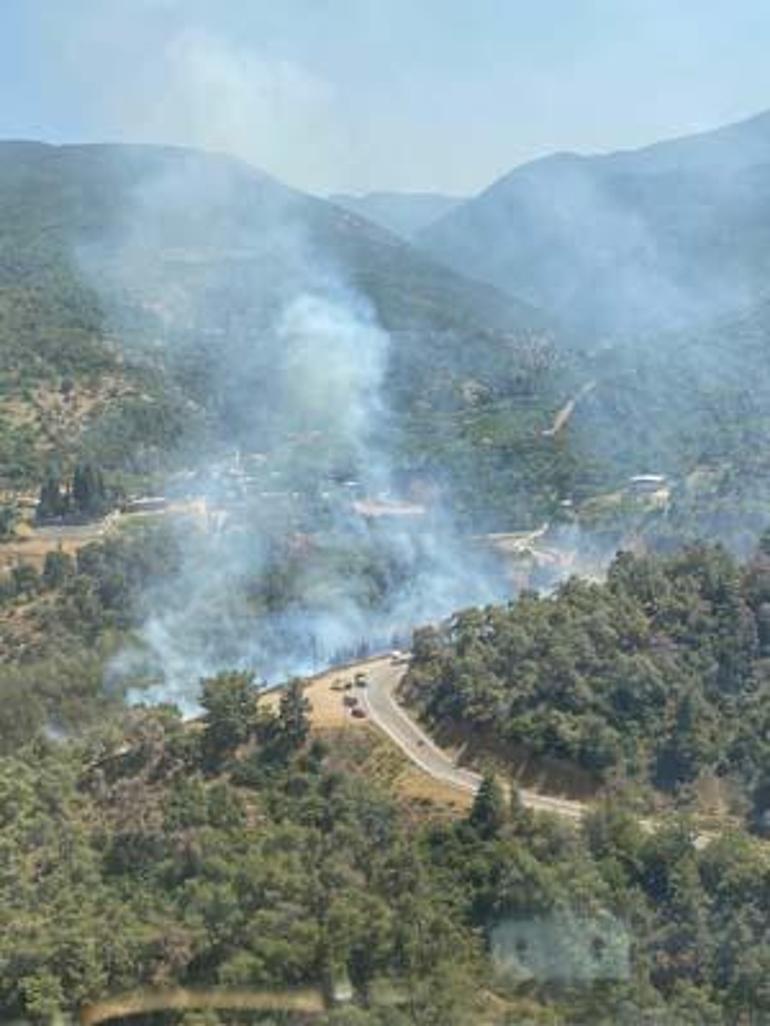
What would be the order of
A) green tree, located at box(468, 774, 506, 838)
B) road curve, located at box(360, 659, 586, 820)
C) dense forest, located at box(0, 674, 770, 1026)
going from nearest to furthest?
dense forest, located at box(0, 674, 770, 1026), green tree, located at box(468, 774, 506, 838), road curve, located at box(360, 659, 586, 820)

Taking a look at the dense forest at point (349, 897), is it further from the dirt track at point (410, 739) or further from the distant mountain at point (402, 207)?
the distant mountain at point (402, 207)

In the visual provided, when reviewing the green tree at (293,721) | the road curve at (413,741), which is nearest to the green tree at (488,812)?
the road curve at (413,741)

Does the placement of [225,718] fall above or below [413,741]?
above

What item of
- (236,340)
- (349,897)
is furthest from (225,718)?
(236,340)

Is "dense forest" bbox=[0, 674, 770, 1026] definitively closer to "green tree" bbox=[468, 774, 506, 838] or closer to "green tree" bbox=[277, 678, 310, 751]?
"green tree" bbox=[468, 774, 506, 838]

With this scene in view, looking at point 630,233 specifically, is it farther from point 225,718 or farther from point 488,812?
point 488,812

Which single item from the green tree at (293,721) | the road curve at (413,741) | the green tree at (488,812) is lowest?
the road curve at (413,741)

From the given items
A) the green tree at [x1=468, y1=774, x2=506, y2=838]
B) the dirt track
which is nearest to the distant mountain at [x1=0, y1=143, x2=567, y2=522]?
the dirt track
